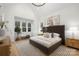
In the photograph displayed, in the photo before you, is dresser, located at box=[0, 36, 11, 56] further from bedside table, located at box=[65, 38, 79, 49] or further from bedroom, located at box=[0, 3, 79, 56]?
bedside table, located at box=[65, 38, 79, 49]

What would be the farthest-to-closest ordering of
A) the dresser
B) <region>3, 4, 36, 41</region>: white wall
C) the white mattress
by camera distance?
the white mattress, <region>3, 4, 36, 41</region>: white wall, the dresser

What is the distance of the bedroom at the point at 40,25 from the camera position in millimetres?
1882

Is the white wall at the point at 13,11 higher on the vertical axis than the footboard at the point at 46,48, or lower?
higher

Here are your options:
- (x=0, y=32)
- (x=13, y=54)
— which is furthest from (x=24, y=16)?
(x=13, y=54)

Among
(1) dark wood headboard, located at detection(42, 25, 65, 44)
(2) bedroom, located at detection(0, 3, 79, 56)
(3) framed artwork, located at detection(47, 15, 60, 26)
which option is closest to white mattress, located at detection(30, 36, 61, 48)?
(2) bedroom, located at detection(0, 3, 79, 56)

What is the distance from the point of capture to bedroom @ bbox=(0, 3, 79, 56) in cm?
188

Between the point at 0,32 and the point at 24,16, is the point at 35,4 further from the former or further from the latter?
the point at 0,32

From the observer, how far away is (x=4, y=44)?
5.81ft

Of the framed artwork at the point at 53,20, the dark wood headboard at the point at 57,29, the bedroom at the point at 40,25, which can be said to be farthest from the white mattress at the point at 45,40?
the framed artwork at the point at 53,20

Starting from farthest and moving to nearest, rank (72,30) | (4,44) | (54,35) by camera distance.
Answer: (54,35) < (72,30) < (4,44)

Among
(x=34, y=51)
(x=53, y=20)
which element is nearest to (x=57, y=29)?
(x=53, y=20)

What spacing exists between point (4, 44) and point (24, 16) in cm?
76

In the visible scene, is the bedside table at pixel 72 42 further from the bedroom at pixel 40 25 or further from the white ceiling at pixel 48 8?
the white ceiling at pixel 48 8

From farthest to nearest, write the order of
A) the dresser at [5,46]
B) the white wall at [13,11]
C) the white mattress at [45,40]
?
the white mattress at [45,40] < the white wall at [13,11] < the dresser at [5,46]
